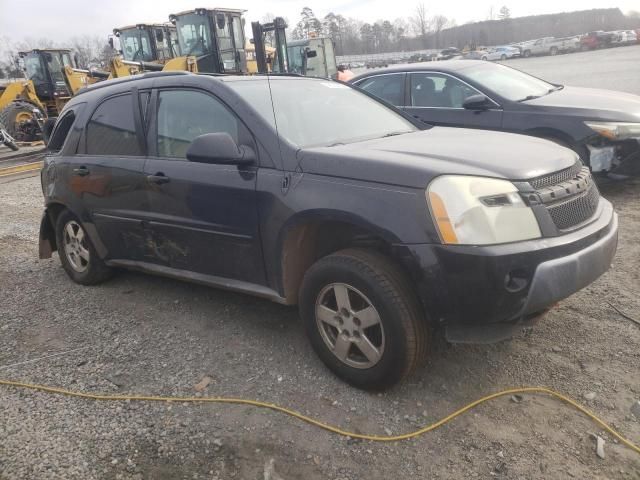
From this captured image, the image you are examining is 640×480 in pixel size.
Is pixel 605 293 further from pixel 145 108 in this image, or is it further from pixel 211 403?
pixel 145 108

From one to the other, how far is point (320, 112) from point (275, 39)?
1322cm

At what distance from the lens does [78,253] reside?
4.68m

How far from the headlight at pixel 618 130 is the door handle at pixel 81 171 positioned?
4.98m

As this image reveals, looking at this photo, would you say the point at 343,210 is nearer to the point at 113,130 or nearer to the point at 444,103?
the point at 113,130

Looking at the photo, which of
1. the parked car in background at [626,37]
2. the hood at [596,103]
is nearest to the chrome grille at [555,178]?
the hood at [596,103]

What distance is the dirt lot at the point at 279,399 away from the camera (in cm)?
234

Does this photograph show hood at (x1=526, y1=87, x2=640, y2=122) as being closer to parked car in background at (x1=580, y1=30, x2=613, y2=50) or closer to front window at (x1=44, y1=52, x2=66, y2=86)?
front window at (x1=44, y1=52, x2=66, y2=86)

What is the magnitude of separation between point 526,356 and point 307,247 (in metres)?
1.43

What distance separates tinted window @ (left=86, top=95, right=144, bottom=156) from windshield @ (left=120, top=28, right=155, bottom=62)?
14186 millimetres

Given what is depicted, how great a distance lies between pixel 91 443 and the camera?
257 centimetres

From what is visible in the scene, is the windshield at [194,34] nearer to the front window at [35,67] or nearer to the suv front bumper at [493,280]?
the front window at [35,67]

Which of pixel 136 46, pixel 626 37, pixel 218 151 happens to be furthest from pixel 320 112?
pixel 626 37

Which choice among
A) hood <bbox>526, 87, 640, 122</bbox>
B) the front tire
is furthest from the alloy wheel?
hood <bbox>526, 87, 640, 122</bbox>

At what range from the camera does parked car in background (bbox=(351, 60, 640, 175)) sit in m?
5.52
